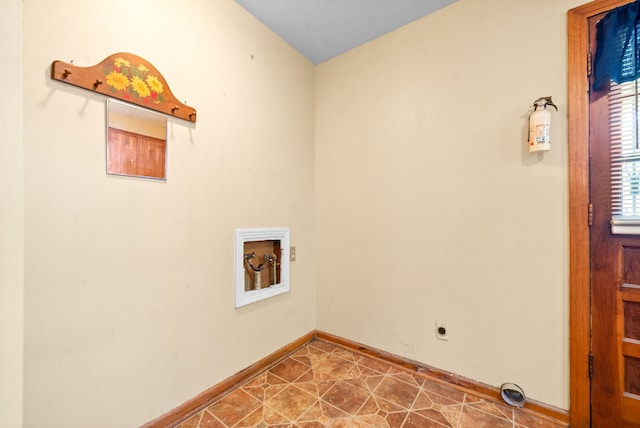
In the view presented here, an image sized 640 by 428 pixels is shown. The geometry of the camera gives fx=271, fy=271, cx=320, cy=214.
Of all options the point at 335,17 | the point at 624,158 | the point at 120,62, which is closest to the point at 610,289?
the point at 624,158

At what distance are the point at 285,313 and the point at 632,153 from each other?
7.94ft

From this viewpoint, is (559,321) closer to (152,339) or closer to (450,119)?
(450,119)

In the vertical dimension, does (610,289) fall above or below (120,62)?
below

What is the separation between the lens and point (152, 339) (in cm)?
149

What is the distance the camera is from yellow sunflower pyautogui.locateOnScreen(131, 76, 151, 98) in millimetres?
1403

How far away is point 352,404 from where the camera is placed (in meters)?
1.69

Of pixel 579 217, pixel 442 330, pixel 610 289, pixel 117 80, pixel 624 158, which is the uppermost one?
pixel 117 80

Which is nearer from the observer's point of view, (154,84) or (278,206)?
(154,84)

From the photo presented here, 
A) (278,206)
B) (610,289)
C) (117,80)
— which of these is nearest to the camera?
(117,80)

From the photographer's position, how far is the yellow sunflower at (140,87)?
1403 millimetres

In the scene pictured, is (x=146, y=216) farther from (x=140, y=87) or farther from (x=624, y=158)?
(x=624, y=158)

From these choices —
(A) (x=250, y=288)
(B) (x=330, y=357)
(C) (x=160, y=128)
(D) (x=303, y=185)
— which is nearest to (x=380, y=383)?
(B) (x=330, y=357)

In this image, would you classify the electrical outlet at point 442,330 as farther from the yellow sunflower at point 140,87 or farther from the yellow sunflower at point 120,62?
the yellow sunflower at point 120,62

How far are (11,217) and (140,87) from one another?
1.03 m
